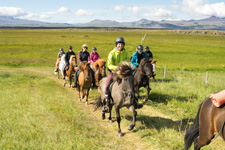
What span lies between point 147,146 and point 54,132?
2.96 metres

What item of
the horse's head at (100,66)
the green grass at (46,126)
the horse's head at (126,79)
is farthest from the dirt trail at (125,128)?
the horse's head at (100,66)

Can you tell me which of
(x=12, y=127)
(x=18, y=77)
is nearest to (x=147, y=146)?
(x=12, y=127)

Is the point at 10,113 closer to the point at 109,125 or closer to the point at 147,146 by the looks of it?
the point at 109,125

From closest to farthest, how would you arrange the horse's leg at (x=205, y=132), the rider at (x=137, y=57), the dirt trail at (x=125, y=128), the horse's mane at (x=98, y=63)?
the horse's leg at (x=205, y=132) → the dirt trail at (x=125, y=128) → the rider at (x=137, y=57) → the horse's mane at (x=98, y=63)

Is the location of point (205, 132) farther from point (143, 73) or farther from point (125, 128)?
point (143, 73)

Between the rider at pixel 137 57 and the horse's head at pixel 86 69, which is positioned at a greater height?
the rider at pixel 137 57

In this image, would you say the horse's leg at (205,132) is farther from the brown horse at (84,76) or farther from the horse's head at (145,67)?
the brown horse at (84,76)

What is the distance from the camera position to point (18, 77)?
60.5 ft

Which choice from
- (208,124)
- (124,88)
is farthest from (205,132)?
(124,88)

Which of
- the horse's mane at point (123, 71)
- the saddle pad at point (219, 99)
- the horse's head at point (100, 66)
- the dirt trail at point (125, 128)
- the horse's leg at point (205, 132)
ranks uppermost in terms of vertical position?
the horse's mane at point (123, 71)

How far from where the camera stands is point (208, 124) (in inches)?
189

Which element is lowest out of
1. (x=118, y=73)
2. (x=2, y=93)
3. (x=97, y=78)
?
(x=2, y=93)

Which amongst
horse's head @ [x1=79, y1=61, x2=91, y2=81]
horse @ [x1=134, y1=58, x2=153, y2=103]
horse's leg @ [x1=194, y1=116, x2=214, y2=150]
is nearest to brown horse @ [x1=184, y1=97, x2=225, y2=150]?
horse's leg @ [x1=194, y1=116, x2=214, y2=150]

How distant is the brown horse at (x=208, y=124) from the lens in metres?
4.52
